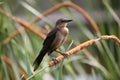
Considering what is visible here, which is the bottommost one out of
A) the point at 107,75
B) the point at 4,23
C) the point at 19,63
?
the point at 107,75

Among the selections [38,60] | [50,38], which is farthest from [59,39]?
[38,60]

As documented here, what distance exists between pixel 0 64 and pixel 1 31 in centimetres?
20

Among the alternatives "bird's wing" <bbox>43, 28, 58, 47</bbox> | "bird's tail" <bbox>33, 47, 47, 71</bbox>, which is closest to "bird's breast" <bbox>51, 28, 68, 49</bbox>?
"bird's wing" <bbox>43, 28, 58, 47</bbox>

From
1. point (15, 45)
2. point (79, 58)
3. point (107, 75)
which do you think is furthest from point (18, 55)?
point (107, 75)

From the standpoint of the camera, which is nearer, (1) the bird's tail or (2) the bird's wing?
(1) the bird's tail

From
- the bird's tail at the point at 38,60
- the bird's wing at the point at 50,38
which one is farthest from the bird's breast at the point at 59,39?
the bird's tail at the point at 38,60

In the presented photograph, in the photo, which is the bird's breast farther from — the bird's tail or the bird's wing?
the bird's tail

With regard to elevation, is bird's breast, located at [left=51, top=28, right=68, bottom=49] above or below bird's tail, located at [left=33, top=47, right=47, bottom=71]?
below

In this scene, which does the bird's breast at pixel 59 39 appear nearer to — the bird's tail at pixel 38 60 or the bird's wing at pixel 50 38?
the bird's wing at pixel 50 38

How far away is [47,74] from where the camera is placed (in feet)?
7.55

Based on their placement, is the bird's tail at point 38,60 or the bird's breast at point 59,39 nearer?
the bird's tail at point 38,60

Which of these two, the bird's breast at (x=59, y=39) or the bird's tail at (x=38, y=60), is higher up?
the bird's tail at (x=38, y=60)

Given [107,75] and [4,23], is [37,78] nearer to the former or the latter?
[107,75]

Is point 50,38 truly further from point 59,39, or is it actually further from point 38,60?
point 38,60
